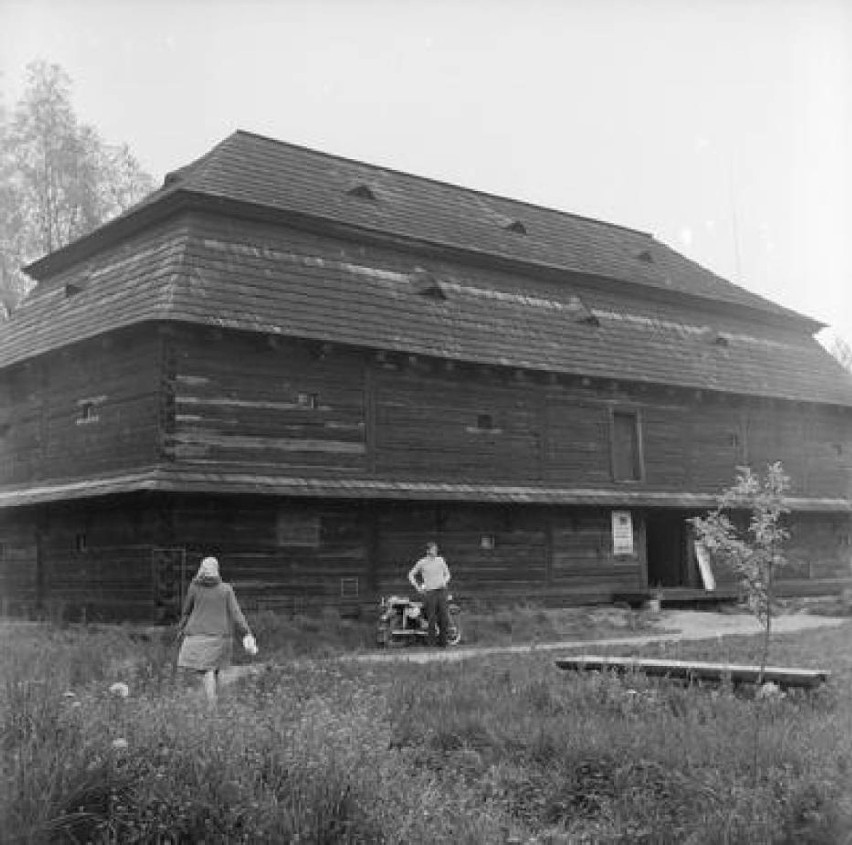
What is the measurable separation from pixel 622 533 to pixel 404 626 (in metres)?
8.47

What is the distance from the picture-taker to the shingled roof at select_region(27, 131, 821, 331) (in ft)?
73.7

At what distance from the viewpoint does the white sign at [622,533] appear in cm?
2522

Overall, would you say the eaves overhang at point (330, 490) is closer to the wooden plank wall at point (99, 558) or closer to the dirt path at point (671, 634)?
the wooden plank wall at point (99, 558)

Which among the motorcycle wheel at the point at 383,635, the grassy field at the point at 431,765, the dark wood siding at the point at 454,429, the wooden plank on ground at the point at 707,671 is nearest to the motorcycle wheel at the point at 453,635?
the motorcycle wheel at the point at 383,635

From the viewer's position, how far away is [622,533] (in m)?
25.4

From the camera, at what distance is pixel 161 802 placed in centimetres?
579

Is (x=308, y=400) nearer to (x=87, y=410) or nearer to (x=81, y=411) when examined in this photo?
(x=87, y=410)

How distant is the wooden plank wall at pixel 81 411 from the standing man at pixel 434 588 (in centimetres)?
504

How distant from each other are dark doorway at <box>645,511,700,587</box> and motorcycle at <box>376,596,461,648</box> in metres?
9.67

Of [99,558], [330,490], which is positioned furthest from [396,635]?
[99,558]

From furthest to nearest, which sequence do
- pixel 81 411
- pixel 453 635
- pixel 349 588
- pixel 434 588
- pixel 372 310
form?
pixel 372 310
pixel 81 411
pixel 349 588
pixel 453 635
pixel 434 588

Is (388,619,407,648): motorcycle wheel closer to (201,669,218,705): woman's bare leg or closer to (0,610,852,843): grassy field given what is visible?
(201,669,218,705): woman's bare leg

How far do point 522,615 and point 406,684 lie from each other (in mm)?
10113

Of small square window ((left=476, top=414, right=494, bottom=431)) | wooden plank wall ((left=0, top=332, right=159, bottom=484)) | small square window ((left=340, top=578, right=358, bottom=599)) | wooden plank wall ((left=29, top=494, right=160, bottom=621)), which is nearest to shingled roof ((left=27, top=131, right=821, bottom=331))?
wooden plank wall ((left=0, top=332, right=159, bottom=484))
